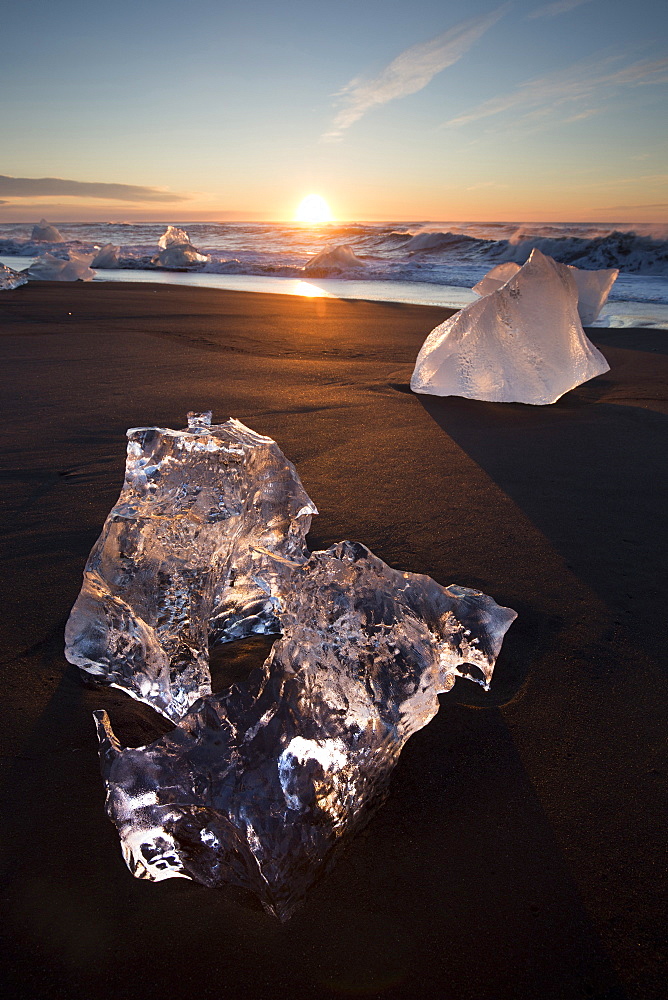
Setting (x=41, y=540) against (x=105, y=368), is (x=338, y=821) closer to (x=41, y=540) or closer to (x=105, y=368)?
(x=41, y=540)

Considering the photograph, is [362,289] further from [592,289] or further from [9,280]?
[9,280]

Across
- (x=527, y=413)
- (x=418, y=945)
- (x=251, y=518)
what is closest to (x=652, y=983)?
(x=418, y=945)

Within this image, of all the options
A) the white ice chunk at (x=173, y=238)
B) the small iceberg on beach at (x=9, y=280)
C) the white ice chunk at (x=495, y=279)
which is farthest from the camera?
the white ice chunk at (x=173, y=238)

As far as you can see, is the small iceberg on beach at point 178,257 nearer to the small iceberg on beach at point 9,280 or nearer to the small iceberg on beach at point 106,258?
the small iceberg on beach at point 106,258

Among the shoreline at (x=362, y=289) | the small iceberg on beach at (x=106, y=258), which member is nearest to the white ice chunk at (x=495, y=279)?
the shoreline at (x=362, y=289)

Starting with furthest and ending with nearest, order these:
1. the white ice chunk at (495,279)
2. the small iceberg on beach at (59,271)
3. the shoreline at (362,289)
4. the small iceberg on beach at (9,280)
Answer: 1. the small iceberg on beach at (59,271)
2. the small iceberg on beach at (9,280)
3. the shoreline at (362,289)
4. the white ice chunk at (495,279)

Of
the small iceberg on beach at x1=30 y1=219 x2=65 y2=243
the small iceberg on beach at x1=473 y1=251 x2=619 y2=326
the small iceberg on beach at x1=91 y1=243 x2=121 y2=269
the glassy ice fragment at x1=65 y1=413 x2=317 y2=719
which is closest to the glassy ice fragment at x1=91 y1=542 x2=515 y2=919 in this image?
the glassy ice fragment at x1=65 y1=413 x2=317 y2=719
